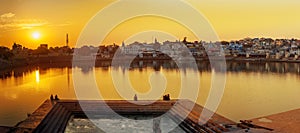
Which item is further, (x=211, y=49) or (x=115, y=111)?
(x=211, y=49)

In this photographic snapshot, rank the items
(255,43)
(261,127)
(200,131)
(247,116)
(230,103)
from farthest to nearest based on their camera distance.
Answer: (255,43) → (230,103) → (247,116) → (200,131) → (261,127)

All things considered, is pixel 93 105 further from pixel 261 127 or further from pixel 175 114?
pixel 261 127

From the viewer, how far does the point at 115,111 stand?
9227 mm

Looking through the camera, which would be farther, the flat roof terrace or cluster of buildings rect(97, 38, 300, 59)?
cluster of buildings rect(97, 38, 300, 59)

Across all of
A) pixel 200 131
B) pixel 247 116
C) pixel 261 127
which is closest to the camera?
pixel 261 127

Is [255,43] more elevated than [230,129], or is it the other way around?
[255,43]

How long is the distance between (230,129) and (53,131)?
350 cm

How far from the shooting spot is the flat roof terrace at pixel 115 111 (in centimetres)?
681

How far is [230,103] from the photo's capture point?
1277cm

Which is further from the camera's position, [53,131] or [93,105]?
[93,105]

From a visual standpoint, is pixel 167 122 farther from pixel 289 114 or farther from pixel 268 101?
pixel 268 101

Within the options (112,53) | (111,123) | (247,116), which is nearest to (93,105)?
(111,123)

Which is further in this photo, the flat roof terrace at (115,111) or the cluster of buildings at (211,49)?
the cluster of buildings at (211,49)

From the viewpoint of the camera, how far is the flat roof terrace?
6.81 metres
